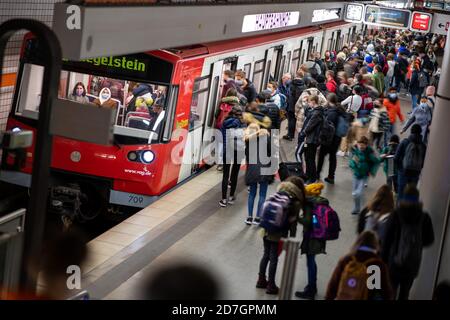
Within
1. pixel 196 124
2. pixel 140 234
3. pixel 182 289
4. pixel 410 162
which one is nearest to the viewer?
pixel 182 289

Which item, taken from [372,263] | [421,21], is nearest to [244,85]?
[372,263]

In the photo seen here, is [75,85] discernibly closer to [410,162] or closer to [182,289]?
[410,162]

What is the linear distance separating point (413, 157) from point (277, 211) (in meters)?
3.91

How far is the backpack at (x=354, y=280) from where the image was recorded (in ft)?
24.1

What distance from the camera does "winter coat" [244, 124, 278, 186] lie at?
11.8 meters

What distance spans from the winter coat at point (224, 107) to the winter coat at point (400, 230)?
6.12 m

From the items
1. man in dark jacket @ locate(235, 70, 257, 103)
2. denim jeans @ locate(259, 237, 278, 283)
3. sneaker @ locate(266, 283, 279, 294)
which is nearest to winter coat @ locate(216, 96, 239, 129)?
man in dark jacket @ locate(235, 70, 257, 103)

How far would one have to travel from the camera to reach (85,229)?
43.0ft

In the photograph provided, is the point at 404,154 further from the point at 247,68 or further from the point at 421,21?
the point at 421,21

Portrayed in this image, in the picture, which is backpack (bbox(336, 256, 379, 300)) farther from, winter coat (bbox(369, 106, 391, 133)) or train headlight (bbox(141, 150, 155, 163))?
winter coat (bbox(369, 106, 391, 133))

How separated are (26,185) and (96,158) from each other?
1119 mm

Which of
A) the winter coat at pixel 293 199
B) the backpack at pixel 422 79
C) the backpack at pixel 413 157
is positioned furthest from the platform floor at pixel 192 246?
the backpack at pixel 422 79

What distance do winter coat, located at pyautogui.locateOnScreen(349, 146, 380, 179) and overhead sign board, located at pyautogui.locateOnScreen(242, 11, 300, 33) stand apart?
321 cm
